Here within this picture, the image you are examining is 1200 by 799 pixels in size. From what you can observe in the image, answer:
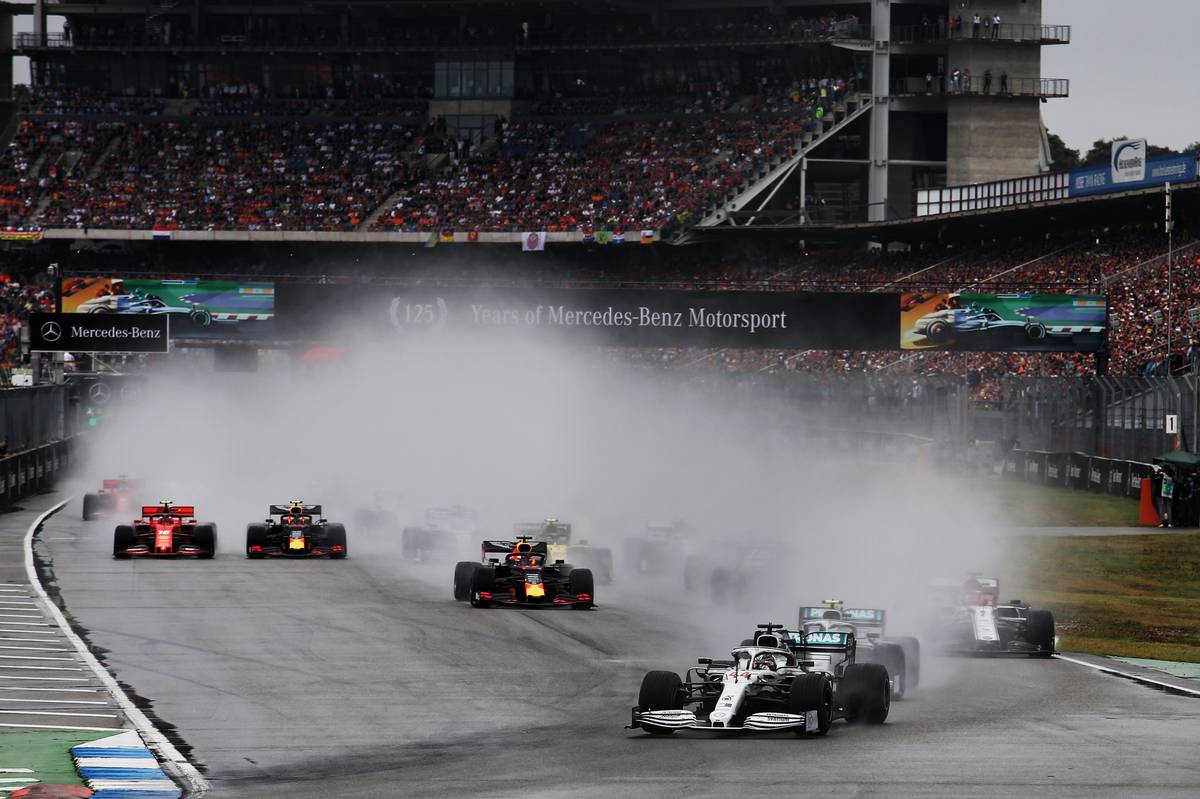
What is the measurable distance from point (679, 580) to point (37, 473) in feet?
93.5

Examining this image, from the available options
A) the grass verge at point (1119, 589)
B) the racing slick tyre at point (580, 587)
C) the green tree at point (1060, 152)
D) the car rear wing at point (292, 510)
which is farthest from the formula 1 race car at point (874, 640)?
the green tree at point (1060, 152)

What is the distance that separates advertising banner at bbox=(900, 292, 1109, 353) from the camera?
55.2 m

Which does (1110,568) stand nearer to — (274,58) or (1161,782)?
(1161,782)

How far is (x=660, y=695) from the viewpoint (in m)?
17.5

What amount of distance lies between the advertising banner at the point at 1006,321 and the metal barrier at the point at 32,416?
26.9 m

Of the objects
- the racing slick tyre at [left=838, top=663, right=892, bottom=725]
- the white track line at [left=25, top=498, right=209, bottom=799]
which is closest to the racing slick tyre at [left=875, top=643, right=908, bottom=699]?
the racing slick tyre at [left=838, top=663, right=892, bottom=725]

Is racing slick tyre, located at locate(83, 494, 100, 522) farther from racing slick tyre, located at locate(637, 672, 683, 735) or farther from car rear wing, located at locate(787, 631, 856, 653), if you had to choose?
racing slick tyre, located at locate(637, 672, 683, 735)

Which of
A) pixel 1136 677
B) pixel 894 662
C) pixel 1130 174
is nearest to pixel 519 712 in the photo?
pixel 894 662

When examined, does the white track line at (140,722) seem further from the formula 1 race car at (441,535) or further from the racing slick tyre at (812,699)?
the formula 1 race car at (441,535)

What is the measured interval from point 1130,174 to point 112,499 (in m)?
41.1

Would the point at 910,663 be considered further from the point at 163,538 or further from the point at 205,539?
the point at 163,538

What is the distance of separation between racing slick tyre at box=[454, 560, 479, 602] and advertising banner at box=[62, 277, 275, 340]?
1151 inches

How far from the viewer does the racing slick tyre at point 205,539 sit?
1415 inches

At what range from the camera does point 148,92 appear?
324ft
